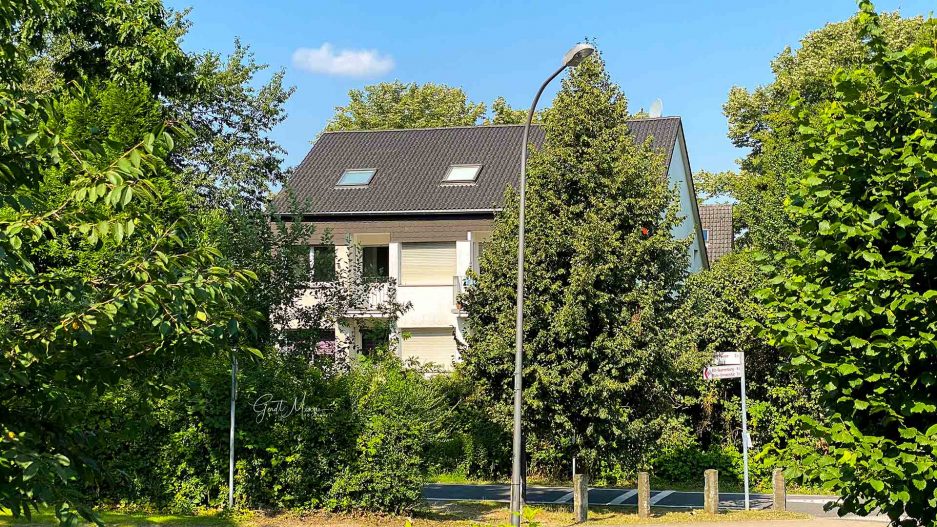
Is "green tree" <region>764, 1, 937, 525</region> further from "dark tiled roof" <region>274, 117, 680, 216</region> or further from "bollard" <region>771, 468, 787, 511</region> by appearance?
"dark tiled roof" <region>274, 117, 680, 216</region>

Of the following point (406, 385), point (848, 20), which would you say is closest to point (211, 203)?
point (406, 385)

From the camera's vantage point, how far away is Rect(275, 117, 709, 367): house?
33125 millimetres

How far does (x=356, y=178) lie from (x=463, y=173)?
11.9 feet

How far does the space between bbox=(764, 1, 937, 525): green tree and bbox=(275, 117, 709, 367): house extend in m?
24.6

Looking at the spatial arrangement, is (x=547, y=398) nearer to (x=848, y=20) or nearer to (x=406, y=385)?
(x=406, y=385)

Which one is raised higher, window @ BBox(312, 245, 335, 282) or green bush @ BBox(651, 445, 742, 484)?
window @ BBox(312, 245, 335, 282)

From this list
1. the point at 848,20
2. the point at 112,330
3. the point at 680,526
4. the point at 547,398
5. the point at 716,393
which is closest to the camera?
the point at 112,330

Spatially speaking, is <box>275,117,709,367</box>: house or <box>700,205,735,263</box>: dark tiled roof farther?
<box>700,205,735,263</box>: dark tiled roof

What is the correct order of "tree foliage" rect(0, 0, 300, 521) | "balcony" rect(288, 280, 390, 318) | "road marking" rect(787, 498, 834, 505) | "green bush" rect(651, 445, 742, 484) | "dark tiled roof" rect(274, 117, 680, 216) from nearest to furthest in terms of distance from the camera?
"tree foliage" rect(0, 0, 300, 521), "balcony" rect(288, 280, 390, 318), "road marking" rect(787, 498, 834, 505), "green bush" rect(651, 445, 742, 484), "dark tiled roof" rect(274, 117, 680, 216)

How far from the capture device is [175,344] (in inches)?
211

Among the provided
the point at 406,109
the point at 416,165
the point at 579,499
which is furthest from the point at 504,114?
the point at 579,499

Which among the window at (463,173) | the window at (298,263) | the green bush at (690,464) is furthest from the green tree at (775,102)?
the window at (298,263)

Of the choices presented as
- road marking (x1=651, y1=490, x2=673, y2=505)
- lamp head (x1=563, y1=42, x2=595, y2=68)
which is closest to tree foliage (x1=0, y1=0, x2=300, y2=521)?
lamp head (x1=563, y1=42, x2=595, y2=68)

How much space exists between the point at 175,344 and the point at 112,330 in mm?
342
